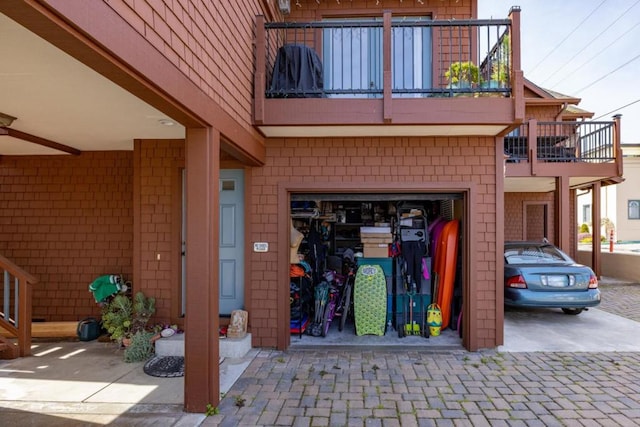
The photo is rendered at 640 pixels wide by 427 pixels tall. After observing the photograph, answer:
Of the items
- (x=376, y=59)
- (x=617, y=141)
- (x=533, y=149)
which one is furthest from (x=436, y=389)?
(x=617, y=141)

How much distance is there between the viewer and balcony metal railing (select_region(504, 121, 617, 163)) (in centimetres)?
880

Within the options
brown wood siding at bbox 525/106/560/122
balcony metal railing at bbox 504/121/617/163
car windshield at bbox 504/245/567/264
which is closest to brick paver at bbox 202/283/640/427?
car windshield at bbox 504/245/567/264

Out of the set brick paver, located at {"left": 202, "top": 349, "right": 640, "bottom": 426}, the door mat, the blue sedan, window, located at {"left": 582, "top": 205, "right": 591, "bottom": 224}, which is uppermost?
window, located at {"left": 582, "top": 205, "right": 591, "bottom": 224}

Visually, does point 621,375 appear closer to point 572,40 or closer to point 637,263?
point 637,263

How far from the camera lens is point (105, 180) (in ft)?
18.8

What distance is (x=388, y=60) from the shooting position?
446 cm

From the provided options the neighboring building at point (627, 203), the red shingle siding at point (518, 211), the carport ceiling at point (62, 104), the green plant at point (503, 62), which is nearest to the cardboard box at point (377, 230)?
the green plant at point (503, 62)

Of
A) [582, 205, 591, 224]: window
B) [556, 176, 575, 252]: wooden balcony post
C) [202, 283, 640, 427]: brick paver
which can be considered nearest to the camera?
[202, 283, 640, 427]: brick paver

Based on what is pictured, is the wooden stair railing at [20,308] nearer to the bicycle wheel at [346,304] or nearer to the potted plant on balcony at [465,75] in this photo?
the bicycle wheel at [346,304]

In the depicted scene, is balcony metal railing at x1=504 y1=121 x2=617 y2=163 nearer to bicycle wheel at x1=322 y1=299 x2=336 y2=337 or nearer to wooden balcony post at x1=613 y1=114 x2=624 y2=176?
wooden balcony post at x1=613 y1=114 x2=624 y2=176

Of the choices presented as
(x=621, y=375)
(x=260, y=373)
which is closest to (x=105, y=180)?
(x=260, y=373)

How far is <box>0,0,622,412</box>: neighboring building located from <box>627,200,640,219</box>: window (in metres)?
19.7

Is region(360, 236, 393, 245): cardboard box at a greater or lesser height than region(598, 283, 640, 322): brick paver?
greater

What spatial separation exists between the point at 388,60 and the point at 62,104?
346 cm
